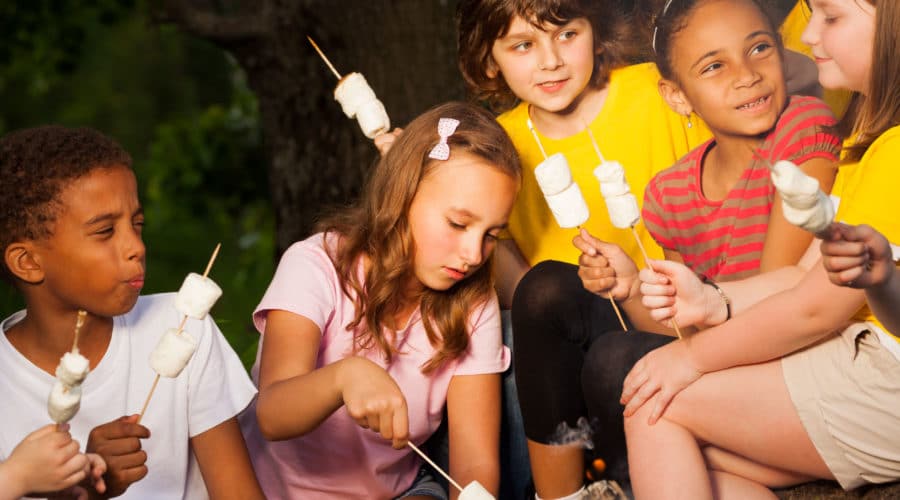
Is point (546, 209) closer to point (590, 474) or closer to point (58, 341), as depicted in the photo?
point (590, 474)

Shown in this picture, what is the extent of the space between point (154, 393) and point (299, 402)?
304 millimetres

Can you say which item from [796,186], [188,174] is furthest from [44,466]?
[188,174]

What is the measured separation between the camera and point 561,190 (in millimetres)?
2348

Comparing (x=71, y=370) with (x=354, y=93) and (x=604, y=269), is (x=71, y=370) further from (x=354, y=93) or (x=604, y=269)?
(x=604, y=269)

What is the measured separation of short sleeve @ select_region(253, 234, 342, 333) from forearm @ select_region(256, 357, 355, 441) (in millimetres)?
176

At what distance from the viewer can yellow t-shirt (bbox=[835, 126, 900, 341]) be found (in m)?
2.13

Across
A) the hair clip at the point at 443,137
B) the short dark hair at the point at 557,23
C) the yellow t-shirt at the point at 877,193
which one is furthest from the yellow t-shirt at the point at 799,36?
the hair clip at the point at 443,137

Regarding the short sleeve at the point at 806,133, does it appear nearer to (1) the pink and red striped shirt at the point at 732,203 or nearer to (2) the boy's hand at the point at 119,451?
(1) the pink and red striped shirt at the point at 732,203

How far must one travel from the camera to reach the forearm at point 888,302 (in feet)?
6.80

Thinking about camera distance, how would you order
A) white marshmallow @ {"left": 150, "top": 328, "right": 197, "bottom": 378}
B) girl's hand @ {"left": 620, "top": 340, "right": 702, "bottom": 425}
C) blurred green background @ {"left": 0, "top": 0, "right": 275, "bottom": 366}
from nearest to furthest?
1. white marshmallow @ {"left": 150, "top": 328, "right": 197, "bottom": 378}
2. girl's hand @ {"left": 620, "top": 340, "right": 702, "bottom": 425}
3. blurred green background @ {"left": 0, "top": 0, "right": 275, "bottom": 366}

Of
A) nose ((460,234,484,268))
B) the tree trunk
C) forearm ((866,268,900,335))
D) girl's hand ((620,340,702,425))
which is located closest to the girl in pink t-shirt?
nose ((460,234,484,268))

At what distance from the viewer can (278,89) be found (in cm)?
379

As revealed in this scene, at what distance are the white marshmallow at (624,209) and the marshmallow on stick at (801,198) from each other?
0.47 meters

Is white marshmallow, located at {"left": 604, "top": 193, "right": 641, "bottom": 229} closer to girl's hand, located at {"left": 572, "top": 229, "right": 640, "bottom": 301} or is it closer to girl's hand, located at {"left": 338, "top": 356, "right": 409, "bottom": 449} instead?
girl's hand, located at {"left": 572, "top": 229, "right": 640, "bottom": 301}
